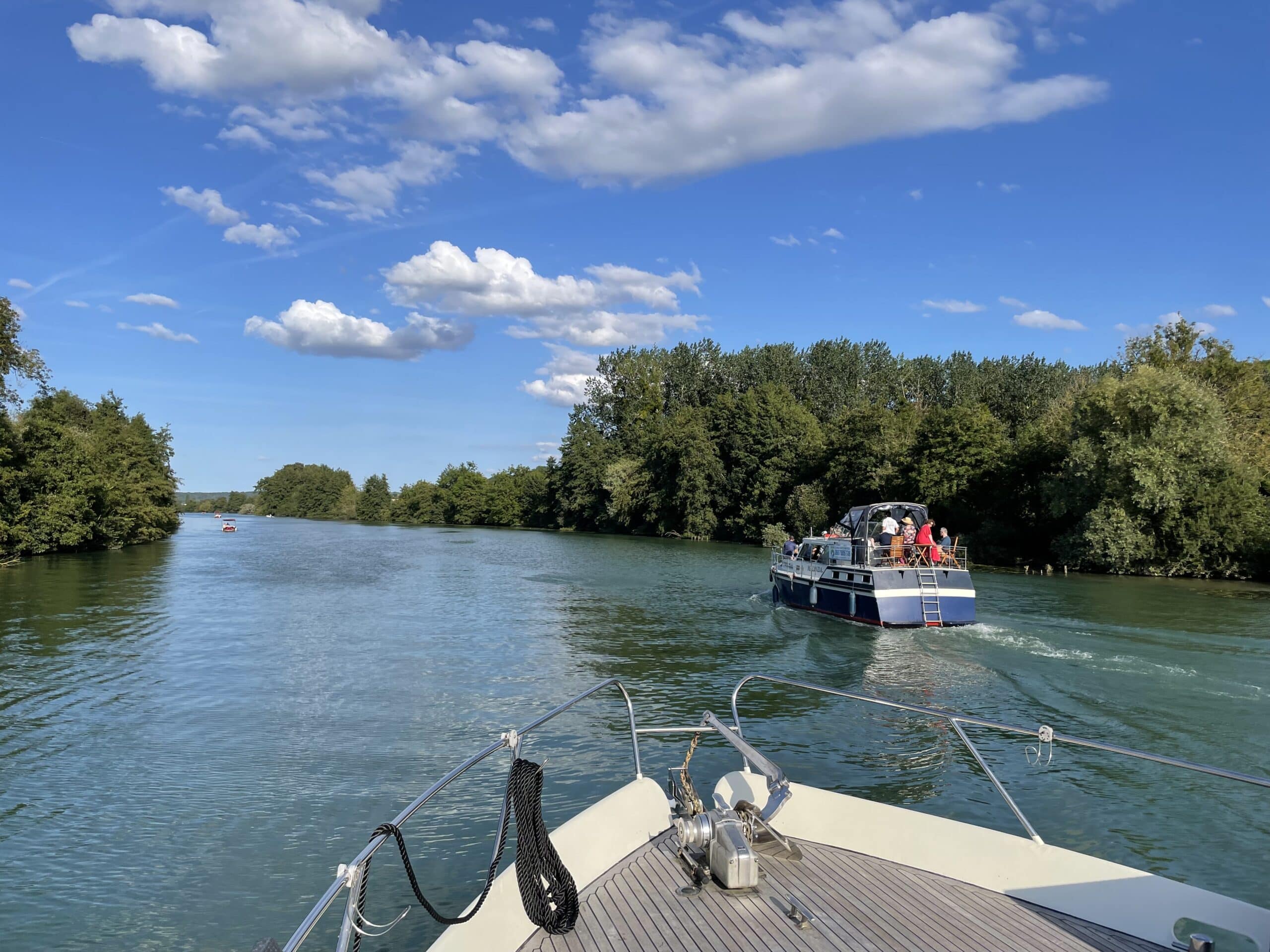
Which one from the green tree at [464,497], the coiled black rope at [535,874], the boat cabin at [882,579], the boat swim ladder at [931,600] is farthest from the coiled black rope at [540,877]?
the green tree at [464,497]

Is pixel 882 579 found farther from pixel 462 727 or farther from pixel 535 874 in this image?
pixel 535 874

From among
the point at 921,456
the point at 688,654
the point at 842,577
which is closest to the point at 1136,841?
the point at 688,654

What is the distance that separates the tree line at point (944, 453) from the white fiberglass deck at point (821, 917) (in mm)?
38653

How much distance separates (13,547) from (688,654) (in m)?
40.7

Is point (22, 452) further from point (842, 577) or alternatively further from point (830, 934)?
point (830, 934)

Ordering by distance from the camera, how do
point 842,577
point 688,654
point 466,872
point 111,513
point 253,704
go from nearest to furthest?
1. point 466,872
2. point 253,704
3. point 688,654
4. point 842,577
5. point 111,513

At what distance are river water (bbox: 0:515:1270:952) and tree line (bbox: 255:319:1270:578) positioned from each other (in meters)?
10.9

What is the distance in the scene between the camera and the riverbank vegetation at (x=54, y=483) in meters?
40.3

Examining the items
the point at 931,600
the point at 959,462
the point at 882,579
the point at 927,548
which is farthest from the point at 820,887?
the point at 959,462

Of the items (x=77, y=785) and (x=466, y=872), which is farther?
(x=77, y=785)

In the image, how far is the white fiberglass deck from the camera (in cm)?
479

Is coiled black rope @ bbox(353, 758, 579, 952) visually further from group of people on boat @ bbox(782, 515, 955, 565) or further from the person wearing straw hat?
the person wearing straw hat

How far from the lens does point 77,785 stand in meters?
11.2

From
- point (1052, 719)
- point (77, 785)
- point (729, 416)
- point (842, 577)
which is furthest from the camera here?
point (729, 416)
